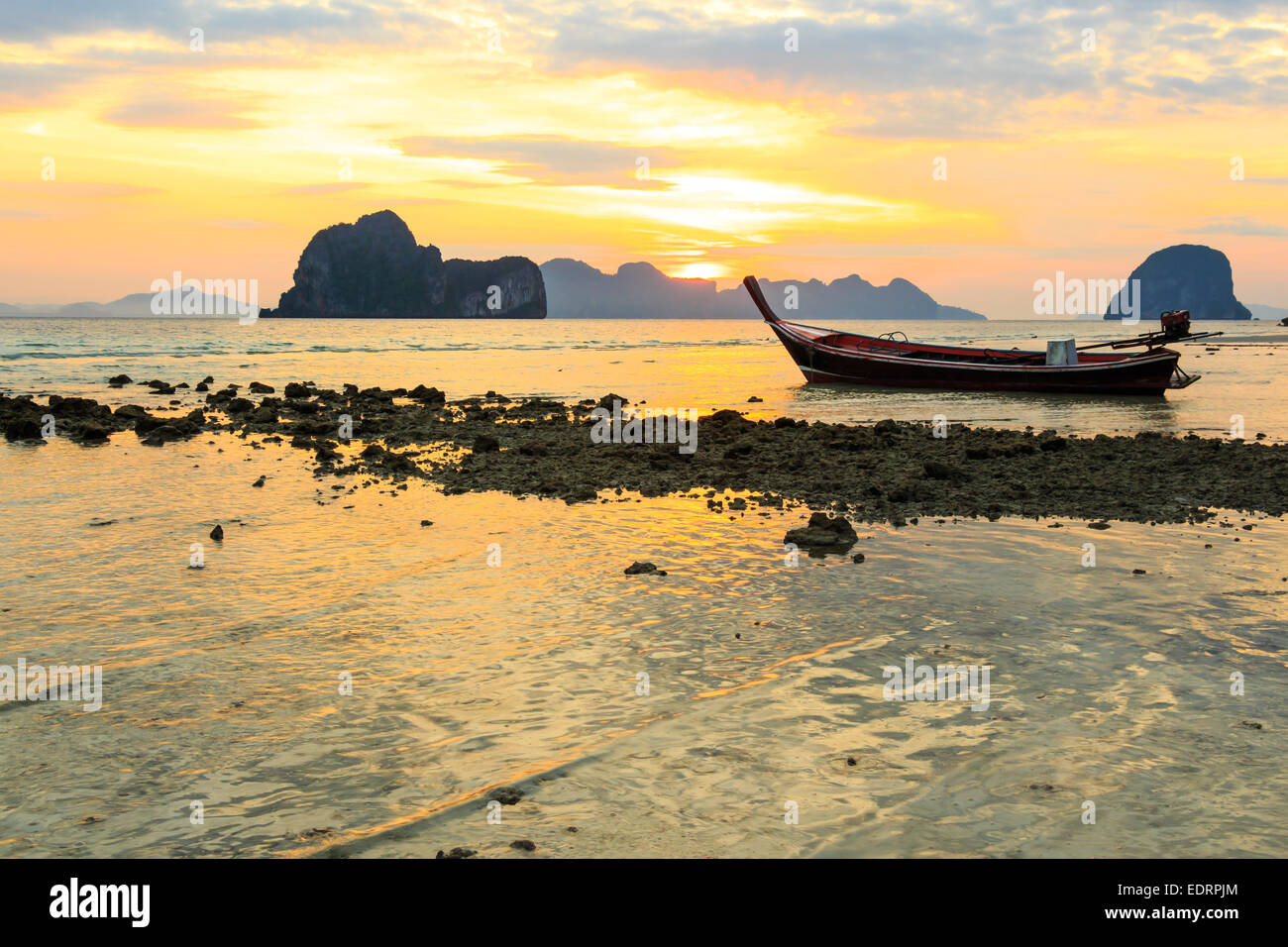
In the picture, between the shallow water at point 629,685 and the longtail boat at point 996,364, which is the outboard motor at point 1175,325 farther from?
the shallow water at point 629,685

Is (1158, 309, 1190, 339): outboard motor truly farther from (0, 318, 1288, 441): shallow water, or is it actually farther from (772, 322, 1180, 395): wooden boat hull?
(0, 318, 1288, 441): shallow water

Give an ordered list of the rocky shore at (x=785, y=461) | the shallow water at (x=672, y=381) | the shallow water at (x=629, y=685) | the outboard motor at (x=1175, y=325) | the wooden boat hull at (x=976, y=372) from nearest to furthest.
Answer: the shallow water at (x=629, y=685)
the rocky shore at (x=785, y=461)
the shallow water at (x=672, y=381)
the wooden boat hull at (x=976, y=372)
the outboard motor at (x=1175, y=325)

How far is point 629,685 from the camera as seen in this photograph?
6578 millimetres

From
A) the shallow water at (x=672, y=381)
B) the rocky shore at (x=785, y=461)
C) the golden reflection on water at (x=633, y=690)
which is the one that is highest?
the shallow water at (x=672, y=381)

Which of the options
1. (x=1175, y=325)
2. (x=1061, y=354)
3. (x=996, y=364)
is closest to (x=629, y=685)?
(x=996, y=364)

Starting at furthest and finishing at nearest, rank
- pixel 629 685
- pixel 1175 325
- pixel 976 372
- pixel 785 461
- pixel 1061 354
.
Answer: pixel 976 372, pixel 1061 354, pixel 1175 325, pixel 785 461, pixel 629 685

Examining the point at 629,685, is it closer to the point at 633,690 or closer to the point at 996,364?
the point at 633,690

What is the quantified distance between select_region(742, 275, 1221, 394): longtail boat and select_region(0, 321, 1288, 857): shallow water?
79.8 feet

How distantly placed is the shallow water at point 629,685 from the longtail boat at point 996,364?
24.3 m

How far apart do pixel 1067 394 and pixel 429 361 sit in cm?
4157

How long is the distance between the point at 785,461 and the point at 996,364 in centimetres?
2211

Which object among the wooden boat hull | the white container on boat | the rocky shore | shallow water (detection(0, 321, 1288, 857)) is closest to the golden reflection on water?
shallow water (detection(0, 321, 1288, 857))

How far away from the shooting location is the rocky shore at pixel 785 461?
44.6ft

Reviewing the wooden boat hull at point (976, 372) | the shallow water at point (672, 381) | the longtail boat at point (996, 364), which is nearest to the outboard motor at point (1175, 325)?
the longtail boat at point (996, 364)
